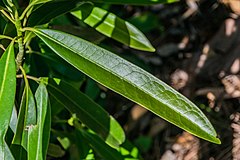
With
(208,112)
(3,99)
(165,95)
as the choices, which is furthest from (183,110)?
(208,112)

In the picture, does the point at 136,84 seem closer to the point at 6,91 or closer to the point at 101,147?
the point at 6,91

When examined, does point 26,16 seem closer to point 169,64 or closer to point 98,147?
point 98,147

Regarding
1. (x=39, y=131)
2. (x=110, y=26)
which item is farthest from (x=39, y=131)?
(x=110, y=26)

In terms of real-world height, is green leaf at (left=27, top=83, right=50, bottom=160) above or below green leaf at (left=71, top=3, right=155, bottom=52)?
below

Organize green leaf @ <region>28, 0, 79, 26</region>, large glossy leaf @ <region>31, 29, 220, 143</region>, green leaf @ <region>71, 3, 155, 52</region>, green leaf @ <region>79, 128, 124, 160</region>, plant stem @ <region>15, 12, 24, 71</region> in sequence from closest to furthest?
1. large glossy leaf @ <region>31, 29, 220, 143</region>
2. plant stem @ <region>15, 12, 24, 71</region>
3. green leaf @ <region>28, 0, 79, 26</region>
4. green leaf @ <region>71, 3, 155, 52</region>
5. green leaf @ <region>79, 128, 124, 160</region>

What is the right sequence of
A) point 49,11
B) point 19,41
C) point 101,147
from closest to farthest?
point 19,41 < point 49,11 < point 101,147

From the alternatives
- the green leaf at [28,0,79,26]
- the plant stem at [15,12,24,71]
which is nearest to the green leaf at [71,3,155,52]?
the green leaf at [28,0,79,26]

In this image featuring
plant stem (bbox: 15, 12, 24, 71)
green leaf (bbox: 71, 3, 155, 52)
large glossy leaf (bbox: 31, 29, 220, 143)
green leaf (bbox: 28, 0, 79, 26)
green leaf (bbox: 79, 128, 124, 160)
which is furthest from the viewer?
green leaf (bbox: 79, 128, 124, 160)

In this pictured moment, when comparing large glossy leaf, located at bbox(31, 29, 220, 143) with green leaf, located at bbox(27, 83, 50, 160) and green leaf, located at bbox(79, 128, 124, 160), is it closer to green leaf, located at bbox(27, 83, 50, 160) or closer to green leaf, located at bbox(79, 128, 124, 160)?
green leaf, located at bbox(27, 83, 50, 160)
